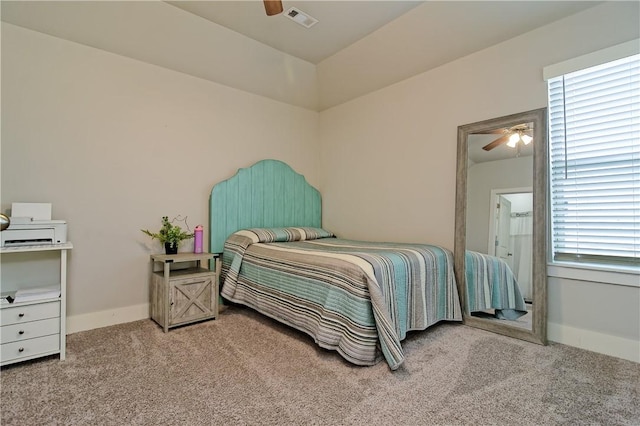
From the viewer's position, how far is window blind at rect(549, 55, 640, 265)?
207 cm

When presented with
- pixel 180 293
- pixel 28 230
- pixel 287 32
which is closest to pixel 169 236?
pixel 180 293

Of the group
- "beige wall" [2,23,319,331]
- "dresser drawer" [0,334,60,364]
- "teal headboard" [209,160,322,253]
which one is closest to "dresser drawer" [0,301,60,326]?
"dresser drawer" [0,334,60,364]

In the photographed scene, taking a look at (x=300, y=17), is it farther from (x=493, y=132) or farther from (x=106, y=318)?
(x=106, y=318)

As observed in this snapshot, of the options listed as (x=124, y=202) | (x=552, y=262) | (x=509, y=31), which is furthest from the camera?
(x=124, y=202)

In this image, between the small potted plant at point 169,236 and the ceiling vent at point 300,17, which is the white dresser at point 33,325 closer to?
the small potted plant at point 169,236

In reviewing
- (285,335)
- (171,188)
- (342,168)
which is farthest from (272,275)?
(342,168)

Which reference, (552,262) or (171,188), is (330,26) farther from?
(552,262)

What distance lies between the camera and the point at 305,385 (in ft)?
5.56

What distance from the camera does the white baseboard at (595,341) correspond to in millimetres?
2007

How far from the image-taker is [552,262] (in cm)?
233

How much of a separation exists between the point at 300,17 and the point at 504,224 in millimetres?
2438

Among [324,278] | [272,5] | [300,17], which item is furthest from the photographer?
[300,17]

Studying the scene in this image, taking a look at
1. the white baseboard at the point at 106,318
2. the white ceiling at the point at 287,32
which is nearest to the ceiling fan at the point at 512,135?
the white ceiling at the point at 287,32

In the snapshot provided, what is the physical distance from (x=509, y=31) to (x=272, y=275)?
2.70 metres
